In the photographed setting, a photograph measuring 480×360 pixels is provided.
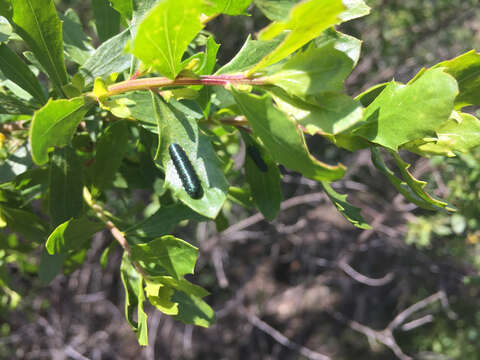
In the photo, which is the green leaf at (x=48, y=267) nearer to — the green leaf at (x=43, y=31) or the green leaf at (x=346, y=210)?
the green leaf at (x=43, y=31)

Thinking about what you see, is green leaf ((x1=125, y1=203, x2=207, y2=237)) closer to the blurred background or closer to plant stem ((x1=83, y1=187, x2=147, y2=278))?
plant stem ((x1=83, y1=187, x2=147, y2=278))

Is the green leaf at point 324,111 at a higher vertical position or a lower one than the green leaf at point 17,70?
lower

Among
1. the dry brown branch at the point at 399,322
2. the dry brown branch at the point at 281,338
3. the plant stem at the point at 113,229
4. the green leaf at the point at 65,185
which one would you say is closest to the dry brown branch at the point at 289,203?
the dry brown branch at the point at 281,338

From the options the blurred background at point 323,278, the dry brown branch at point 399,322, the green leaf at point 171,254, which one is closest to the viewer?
the green leaf at point 171,254

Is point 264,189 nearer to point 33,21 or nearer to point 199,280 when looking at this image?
point 33,21

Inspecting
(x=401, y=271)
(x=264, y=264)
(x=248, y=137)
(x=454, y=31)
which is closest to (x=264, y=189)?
(x=248, y=137)

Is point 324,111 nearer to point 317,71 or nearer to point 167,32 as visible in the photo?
point 317,71
